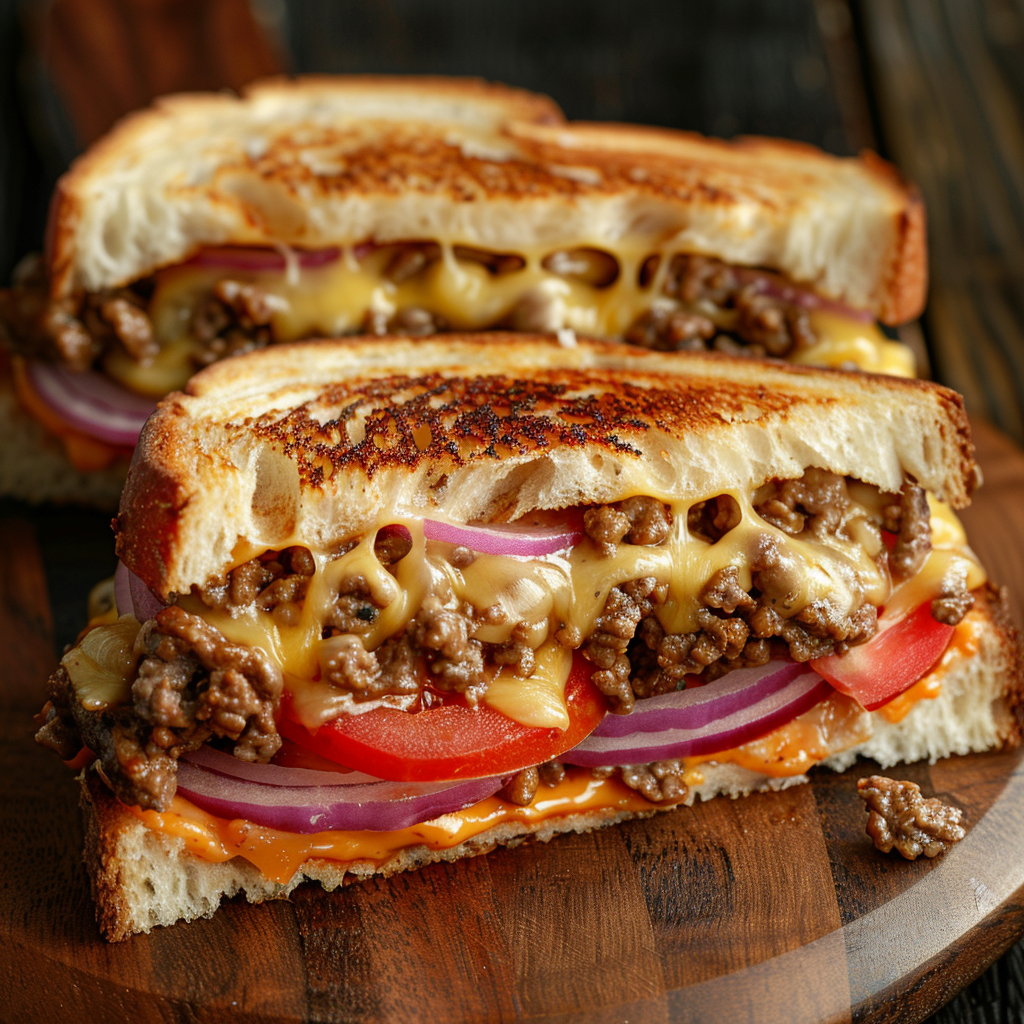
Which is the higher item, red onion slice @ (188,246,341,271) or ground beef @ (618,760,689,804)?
red onion slice @ (188,246,341,271)

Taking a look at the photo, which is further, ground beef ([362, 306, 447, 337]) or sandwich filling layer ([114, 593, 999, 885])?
ground beef ([362, 306, 447, 337])

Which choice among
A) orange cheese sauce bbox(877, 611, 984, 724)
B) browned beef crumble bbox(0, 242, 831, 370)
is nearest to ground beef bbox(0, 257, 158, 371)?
browned beef crumble bbox(0, 242, 831, 370)

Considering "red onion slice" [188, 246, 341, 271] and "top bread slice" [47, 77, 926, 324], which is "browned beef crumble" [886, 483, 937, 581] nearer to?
"top bread slice" [47, 77, 926, 324]

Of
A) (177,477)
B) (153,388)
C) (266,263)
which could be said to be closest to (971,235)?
(266,263)

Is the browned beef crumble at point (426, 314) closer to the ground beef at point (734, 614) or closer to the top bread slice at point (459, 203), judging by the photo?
the top bread slice at point (459, 203)

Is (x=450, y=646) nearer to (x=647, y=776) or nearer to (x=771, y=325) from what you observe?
(x=647, y=776)

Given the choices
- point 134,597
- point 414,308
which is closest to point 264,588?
point 134,597
